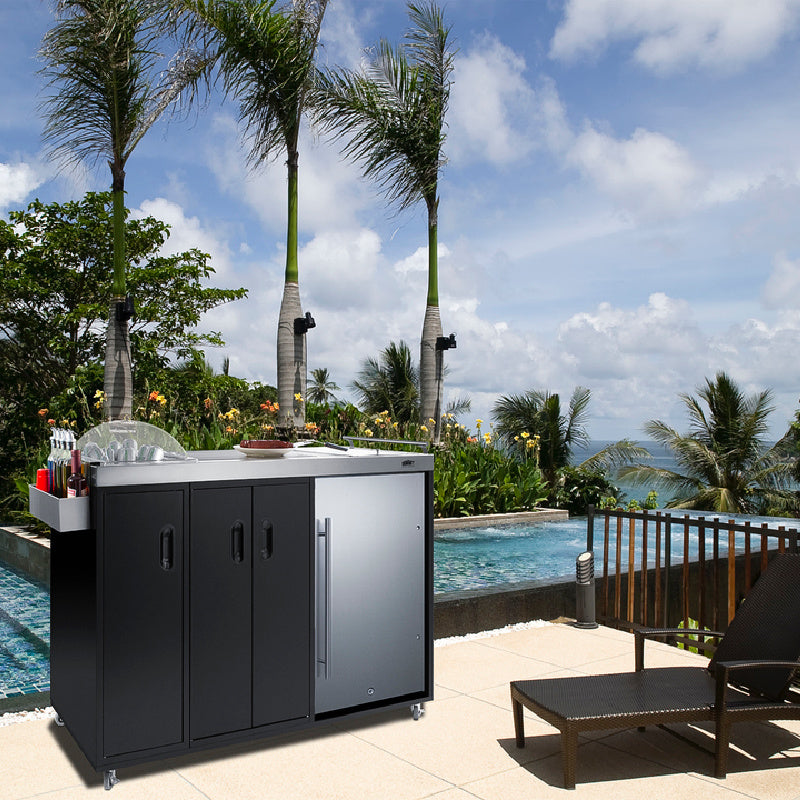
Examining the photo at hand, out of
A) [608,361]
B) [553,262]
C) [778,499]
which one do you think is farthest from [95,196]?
[608,361]

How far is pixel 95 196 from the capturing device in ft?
49.5

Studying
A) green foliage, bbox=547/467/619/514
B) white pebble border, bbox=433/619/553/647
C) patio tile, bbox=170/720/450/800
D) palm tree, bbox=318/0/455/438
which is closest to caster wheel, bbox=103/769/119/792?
patio tile, bbox=170/720/450/800

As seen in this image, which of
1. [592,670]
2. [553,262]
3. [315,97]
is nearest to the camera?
[592,670]

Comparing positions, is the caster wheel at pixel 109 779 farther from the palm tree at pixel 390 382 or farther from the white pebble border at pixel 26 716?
the palm tree at pixel 390 382

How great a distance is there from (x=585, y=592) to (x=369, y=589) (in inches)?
90.8

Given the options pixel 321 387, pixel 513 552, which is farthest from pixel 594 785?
pixel 321 387

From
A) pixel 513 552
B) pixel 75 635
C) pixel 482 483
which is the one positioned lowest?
pixel 513 552

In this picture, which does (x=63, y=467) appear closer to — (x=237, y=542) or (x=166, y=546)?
(x=166, y=546)

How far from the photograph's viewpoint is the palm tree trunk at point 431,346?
45.8 ft

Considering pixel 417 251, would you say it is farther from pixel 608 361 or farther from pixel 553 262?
pixel 608 361

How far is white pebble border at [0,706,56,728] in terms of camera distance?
3.62 m

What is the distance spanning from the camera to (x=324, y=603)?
3.44 metres

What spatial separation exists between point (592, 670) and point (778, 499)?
15958mm

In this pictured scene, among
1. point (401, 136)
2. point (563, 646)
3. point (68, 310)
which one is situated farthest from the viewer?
point (68, 310)
